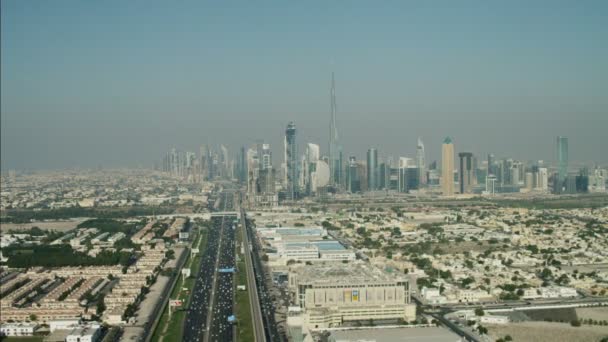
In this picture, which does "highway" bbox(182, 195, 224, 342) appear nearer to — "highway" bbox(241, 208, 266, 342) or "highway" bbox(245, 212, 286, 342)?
"highway" bbox(241, 208, 266, 342)

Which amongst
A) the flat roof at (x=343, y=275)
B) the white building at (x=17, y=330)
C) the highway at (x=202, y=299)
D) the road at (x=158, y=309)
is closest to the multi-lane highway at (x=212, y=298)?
the highway at (x=202, y=299)

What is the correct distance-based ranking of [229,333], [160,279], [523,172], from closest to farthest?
[229,333], [160,279], [523,172]

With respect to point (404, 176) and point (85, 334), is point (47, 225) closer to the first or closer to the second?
point (85, 334)

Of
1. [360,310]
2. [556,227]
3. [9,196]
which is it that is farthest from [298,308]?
[9,196]

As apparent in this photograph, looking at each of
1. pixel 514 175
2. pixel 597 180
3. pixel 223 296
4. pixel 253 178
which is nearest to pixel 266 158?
pixel 253 178

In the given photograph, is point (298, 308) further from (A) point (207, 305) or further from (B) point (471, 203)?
(B) point (471, 203)

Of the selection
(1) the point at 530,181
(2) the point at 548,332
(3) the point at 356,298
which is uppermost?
(1) the point at 530,181

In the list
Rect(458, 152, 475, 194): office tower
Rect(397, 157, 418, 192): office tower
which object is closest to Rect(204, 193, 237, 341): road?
Rect(458, 152, 475, 194): office tower

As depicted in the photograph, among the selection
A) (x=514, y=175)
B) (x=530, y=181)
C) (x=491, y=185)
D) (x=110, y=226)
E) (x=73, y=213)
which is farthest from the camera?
(x=514, y=175)
